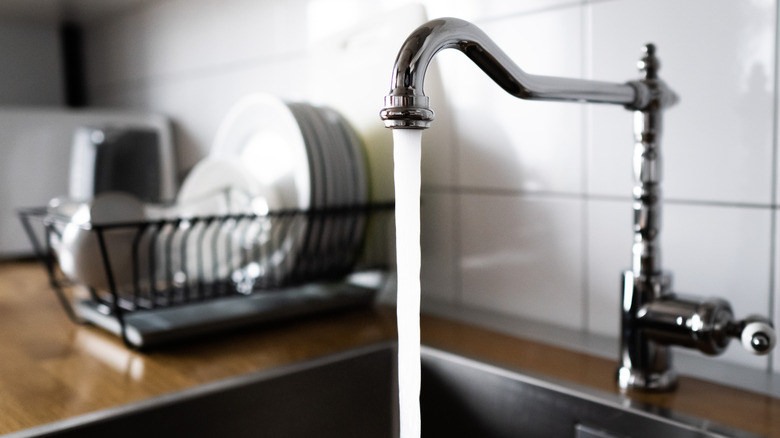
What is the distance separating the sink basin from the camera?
60 centimetres

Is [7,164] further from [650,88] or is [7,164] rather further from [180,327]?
[650,88]

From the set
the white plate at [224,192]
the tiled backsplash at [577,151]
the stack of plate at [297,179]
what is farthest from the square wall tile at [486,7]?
the white plate at [224,192]

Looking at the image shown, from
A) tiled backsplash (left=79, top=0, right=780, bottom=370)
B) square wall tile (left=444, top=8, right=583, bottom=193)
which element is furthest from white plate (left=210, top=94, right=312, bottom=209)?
square wall tile (left=444, top=8, right=583, bottom=193)

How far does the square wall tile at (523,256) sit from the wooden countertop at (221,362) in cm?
6

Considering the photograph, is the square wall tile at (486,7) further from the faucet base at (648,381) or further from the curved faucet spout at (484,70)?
the faucet base at (648,381)

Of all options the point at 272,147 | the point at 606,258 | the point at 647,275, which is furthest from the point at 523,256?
the point at 272,147

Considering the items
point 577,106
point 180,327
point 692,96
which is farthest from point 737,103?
point 180,327

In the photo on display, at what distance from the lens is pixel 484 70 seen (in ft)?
1.66

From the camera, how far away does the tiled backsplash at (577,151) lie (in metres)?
0.65

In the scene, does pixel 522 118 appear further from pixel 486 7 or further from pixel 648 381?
pixel 648 381

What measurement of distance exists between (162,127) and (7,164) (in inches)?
13.3

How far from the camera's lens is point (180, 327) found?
2.65 feet

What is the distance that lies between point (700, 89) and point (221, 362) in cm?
57

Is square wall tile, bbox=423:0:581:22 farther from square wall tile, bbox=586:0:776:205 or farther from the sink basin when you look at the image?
the sink basin
